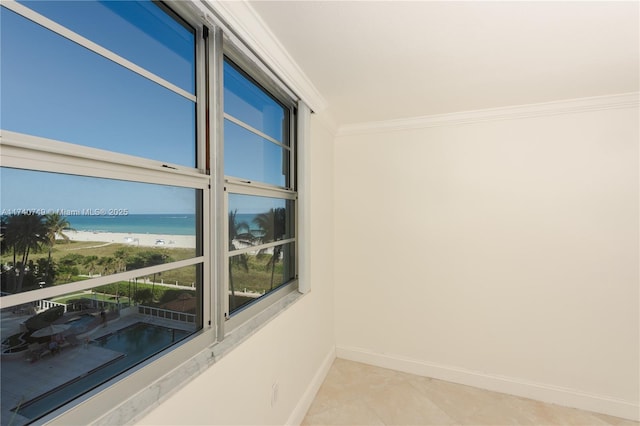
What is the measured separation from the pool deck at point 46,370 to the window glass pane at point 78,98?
0.60m

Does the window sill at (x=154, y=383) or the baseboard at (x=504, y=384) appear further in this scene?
the baseboard at (x=504, y=384)

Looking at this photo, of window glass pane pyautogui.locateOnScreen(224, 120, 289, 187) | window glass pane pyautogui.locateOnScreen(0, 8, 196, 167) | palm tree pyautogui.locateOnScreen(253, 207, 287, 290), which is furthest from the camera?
palm tree pyautogui.locateOnScreen(253, 207, 287, 290)

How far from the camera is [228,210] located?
4.83 feet

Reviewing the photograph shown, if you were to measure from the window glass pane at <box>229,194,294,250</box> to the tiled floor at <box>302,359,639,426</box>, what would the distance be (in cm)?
140

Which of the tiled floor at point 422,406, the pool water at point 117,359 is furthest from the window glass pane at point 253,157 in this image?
the tiled floor at point 422,406

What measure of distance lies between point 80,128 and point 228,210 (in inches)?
28.1

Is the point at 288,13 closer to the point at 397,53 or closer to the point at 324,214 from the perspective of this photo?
the point at 397,53

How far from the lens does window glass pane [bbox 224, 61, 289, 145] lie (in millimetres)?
1533

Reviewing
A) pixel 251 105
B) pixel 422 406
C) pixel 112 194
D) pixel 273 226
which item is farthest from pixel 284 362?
pixel 251 105

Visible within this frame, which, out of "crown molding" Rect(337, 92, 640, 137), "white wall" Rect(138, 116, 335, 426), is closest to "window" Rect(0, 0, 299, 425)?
"white wall" Rect(138, 116, 335, 426)

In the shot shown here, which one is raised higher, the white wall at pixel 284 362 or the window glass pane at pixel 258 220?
the window glass pane at pixel 258 220

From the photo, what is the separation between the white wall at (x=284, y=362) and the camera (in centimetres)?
117

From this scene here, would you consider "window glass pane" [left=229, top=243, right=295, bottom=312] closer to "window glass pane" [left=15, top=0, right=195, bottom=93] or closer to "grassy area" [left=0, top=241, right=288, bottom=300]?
"grassy area" [left=0, top=241, right=288, bottom=300]

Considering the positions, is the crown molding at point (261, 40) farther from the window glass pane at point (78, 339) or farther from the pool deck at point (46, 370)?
the pool deck at point (46, 370)
